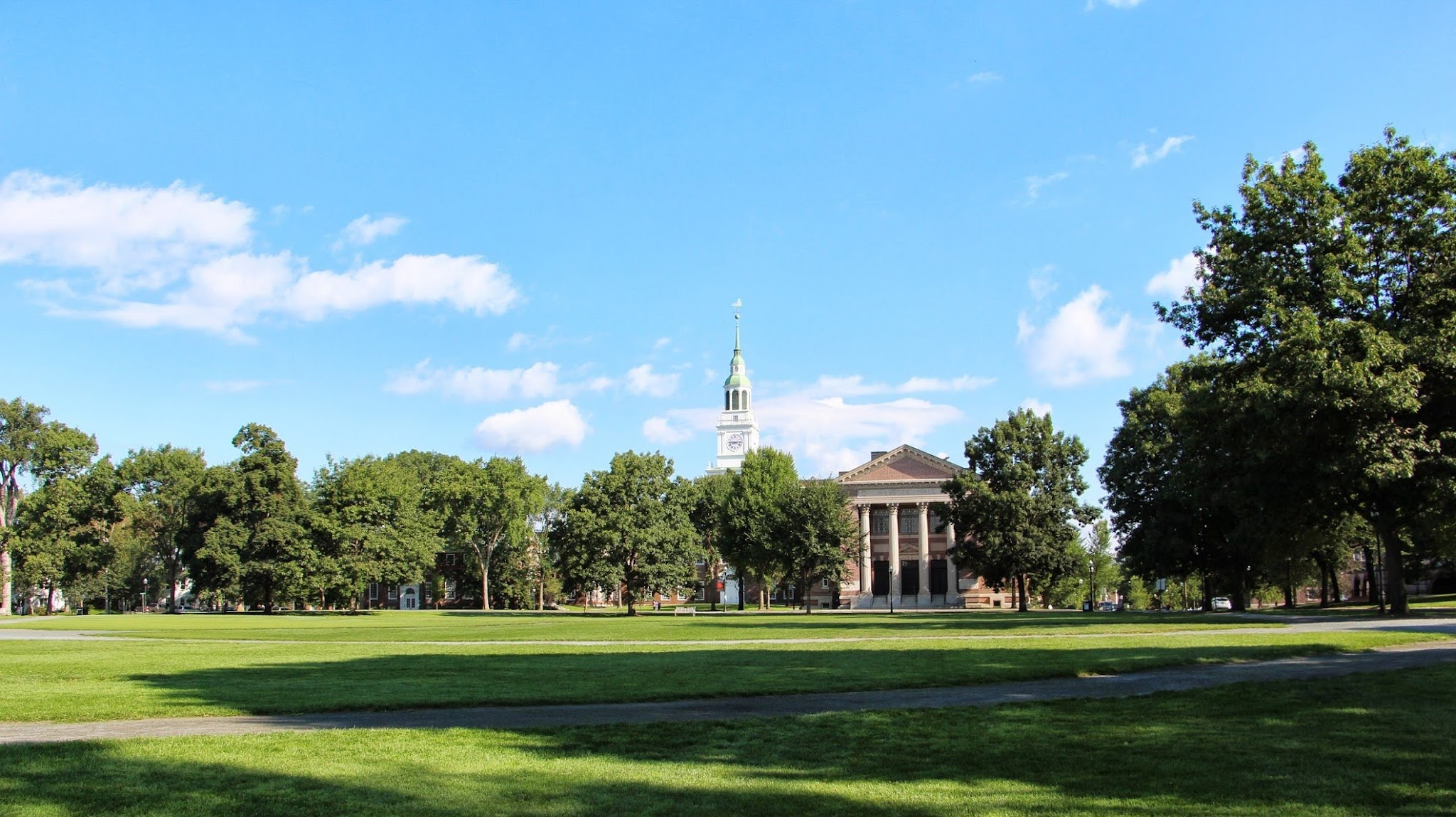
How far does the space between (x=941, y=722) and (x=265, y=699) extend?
407 inches

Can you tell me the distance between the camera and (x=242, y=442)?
89625 mm

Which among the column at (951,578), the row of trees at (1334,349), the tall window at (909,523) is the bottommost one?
the column at (951,578)

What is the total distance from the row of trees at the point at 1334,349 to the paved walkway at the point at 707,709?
14.5 meters

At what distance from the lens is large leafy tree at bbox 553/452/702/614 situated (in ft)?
237

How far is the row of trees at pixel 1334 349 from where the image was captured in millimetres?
Result: 31281

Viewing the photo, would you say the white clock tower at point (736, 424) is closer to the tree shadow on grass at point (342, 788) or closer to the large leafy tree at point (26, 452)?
the large leafy tree at point (26, 452)

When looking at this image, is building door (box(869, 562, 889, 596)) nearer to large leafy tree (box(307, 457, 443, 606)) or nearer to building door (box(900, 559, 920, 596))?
building door (box(900, 559, 920, 596))

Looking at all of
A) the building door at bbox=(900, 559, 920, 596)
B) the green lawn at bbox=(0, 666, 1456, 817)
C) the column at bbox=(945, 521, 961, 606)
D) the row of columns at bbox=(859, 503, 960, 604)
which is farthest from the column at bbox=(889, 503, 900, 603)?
the green lawn at bbox=(0, 666, 1456, 817)

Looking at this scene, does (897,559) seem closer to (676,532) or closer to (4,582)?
(676,532)

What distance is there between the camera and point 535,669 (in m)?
21.2

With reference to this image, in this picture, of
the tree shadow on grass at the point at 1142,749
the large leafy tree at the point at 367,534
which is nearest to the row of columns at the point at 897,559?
the large leafy tree at the point at 367,534

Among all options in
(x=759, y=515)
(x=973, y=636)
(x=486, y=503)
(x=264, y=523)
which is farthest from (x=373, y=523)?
(x=973, y=636)

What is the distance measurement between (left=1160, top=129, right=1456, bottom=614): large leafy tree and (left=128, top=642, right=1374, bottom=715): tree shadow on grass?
1180 cm

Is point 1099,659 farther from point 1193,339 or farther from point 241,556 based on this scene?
point 241,556
